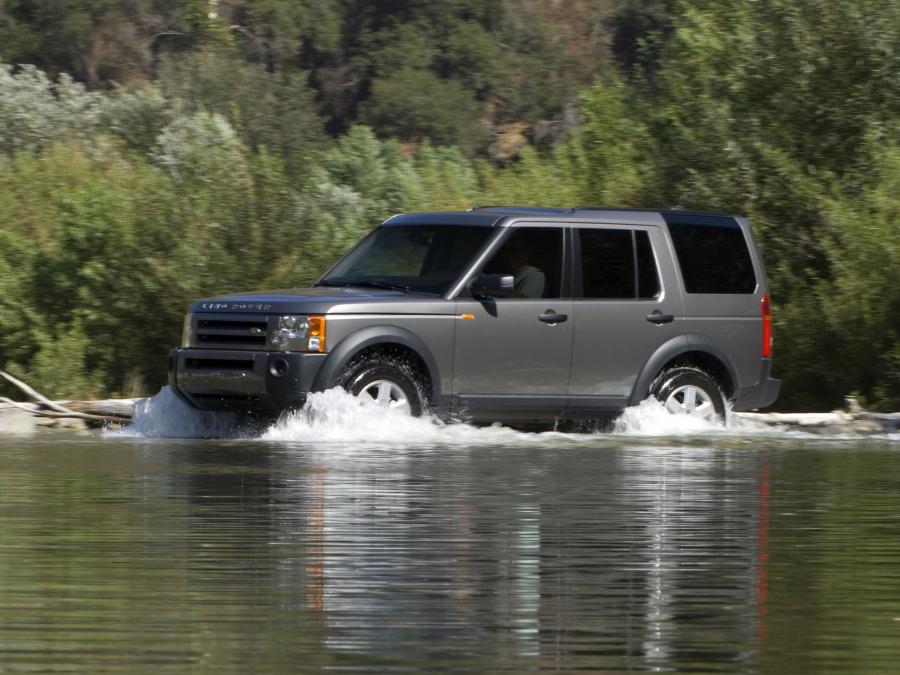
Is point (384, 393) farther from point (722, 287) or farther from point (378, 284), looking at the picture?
point (722, 287)

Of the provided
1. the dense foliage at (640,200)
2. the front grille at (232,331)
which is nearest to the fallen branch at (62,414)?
the front grille at (232,331)

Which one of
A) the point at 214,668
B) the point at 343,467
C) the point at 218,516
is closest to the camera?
the point at 214,668

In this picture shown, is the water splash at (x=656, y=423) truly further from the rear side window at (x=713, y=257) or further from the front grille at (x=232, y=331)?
the front grille at (x=232, y=331)

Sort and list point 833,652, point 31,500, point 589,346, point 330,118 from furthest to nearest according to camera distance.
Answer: point 330,118 → point 589,346 → point 31,500 → point 833,652

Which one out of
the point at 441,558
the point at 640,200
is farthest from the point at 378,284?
the point at 640,200

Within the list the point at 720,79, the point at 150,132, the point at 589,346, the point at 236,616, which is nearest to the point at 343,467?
the point at 589,346

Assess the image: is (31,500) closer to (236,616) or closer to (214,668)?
(236,616)

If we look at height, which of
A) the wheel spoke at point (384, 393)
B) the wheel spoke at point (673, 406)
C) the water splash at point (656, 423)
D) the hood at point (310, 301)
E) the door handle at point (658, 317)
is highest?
the hood at point (310, 301)

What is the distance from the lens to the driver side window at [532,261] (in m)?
14.3

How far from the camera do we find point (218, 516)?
8844mm

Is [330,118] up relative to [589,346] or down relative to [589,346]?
up

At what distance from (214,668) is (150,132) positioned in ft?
159

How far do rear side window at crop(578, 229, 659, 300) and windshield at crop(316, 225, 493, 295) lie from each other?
818mm

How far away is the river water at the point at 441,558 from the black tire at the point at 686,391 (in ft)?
5.27
